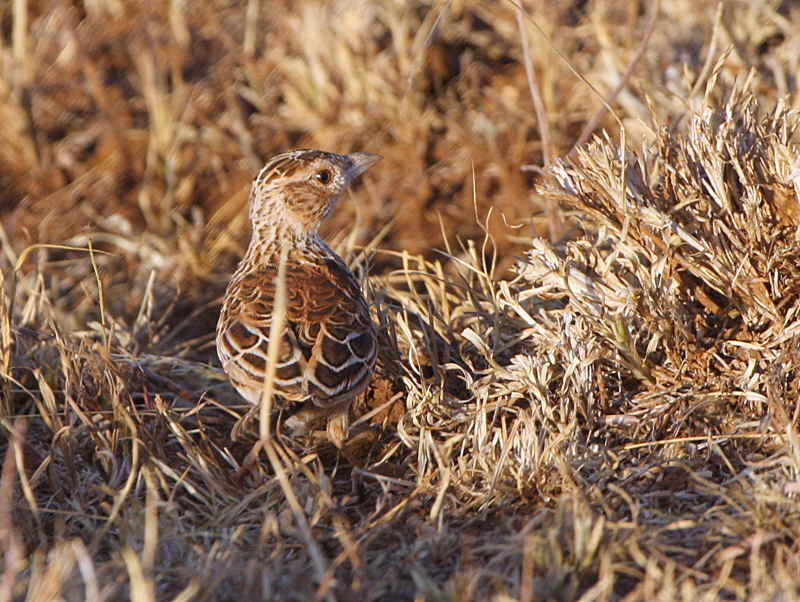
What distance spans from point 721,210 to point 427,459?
1438 millimetres

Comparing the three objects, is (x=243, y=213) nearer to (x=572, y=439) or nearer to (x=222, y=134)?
(x=222, y=134)

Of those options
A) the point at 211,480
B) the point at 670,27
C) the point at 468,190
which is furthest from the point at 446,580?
the point at 670,27

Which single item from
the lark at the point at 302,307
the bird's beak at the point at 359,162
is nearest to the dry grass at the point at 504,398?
the lark at the point at 302,307

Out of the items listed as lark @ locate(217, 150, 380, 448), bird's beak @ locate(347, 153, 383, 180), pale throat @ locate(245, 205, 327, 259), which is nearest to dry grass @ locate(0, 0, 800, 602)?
lark @ locate(217, 150, 380, 448)

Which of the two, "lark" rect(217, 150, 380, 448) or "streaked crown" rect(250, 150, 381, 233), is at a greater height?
"streaked crown" rect(250, 150, 381, 233)

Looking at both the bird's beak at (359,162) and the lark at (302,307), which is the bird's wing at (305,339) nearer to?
the lark at (302,307)

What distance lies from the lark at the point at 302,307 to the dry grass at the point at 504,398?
0.80ft

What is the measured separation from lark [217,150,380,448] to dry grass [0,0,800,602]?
24 centimetres

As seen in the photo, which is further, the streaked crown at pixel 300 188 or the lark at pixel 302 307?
the streaked crown at pixel 300 188

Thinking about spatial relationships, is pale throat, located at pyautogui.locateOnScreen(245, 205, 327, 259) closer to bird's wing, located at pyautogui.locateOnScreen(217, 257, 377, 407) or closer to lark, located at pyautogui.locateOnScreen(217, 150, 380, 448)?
lark, located at pyautogui.locateOnScreen(217, 150, 380, 448)

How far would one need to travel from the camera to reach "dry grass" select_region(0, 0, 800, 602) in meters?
3.59

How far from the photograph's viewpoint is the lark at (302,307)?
4211 mm

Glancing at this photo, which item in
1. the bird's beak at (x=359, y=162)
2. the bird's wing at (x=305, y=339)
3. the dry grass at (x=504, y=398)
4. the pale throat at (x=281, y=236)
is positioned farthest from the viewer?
the bird's beak at (x=359, y=162)

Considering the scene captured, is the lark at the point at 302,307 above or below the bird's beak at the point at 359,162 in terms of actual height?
below
